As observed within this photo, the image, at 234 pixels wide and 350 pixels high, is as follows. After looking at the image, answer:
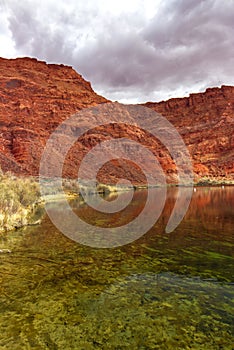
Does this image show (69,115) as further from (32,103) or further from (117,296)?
(117,296)

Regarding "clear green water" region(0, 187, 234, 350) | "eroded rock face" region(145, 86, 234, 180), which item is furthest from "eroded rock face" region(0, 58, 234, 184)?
"clear green water" region(0, 187, 234, 350)

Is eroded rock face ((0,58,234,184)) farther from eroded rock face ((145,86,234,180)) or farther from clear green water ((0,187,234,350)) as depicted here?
clear green water ((0,187,234,350))

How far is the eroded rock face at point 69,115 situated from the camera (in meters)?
83.9

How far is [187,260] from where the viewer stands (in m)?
11.8

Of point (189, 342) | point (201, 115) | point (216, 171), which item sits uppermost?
point (201, 115)

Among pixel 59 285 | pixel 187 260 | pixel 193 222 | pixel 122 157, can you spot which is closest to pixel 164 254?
pixel 187 260

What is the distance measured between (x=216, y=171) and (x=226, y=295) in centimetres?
12408

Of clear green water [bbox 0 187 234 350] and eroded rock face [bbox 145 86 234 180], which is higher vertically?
eroded rock face [bbox 145 86 234 180]

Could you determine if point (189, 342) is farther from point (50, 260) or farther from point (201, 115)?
point (201, 115)

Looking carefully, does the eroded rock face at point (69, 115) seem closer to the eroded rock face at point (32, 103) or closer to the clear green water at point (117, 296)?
the eroded rock face at point (32, 103)

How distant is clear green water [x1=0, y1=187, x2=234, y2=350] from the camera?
6.17 m

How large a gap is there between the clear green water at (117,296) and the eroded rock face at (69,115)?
189 ft

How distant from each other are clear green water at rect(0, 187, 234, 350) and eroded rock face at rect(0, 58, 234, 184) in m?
57.6

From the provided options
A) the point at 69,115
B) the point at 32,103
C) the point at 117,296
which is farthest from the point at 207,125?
the point at 117,296
